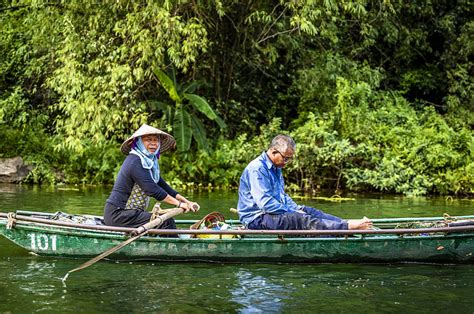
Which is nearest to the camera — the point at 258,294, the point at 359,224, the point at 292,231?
the point at 258,294

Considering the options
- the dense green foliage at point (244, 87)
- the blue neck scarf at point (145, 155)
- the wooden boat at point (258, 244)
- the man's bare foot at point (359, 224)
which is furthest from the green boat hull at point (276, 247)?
the dense green foliage at point (244, 87)

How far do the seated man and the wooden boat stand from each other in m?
0.12

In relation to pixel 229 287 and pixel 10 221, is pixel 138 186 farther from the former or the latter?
pixel 229 287

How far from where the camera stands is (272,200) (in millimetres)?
7898

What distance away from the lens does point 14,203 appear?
12859mm

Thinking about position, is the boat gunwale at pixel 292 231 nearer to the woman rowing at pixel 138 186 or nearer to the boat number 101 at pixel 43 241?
the woman rowing at pixel 138 186

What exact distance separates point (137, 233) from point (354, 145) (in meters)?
9.21

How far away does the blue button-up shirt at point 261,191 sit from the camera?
7862mm

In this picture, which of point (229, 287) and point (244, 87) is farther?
point (244, 87)

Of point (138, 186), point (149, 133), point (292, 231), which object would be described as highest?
point (149, 133)

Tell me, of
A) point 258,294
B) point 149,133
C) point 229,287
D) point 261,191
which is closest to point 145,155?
point 149,133

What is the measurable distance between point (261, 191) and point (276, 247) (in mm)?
592

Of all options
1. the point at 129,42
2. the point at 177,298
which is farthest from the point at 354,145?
the point at 177,298

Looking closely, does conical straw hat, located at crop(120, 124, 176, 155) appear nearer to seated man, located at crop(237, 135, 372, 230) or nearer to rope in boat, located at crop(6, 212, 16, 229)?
seated man, located at crop(237, 135, 372, 230)
